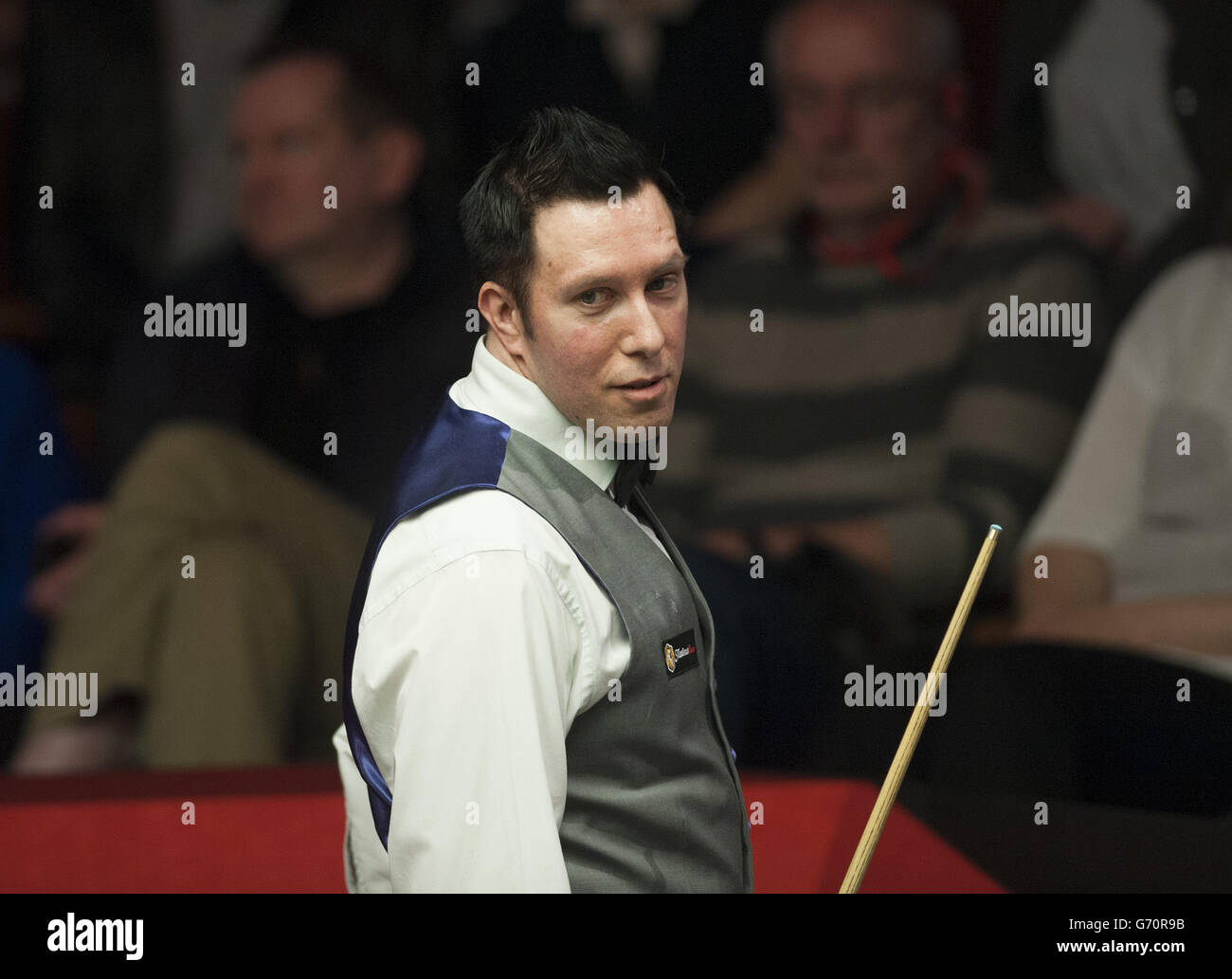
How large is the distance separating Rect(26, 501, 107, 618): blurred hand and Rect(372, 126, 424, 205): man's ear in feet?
2.50

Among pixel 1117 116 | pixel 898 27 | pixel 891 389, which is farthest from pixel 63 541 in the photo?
pixel 1117 116

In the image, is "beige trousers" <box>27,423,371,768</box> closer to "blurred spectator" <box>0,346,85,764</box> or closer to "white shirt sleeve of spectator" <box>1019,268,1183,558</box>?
"blurred spectator" <box>0,346,85,764</box>

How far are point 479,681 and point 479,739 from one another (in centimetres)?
4

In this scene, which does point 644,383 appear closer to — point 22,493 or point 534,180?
point 534,180

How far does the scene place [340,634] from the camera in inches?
105

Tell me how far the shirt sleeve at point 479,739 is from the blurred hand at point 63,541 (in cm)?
181

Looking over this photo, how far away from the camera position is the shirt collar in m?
1.26

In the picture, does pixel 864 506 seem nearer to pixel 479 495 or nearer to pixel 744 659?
pixel 744 659

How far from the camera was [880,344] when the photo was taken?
2.92 meters

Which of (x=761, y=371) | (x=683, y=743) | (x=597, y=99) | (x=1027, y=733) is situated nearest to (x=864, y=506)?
(x=761, y=371)

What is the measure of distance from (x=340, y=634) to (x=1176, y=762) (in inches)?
50.5

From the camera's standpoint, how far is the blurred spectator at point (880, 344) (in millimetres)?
2822

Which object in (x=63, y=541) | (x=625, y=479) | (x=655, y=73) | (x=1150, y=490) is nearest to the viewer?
(x=625, y=479)

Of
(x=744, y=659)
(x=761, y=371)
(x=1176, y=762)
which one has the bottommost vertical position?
(x=1176, y=762)
